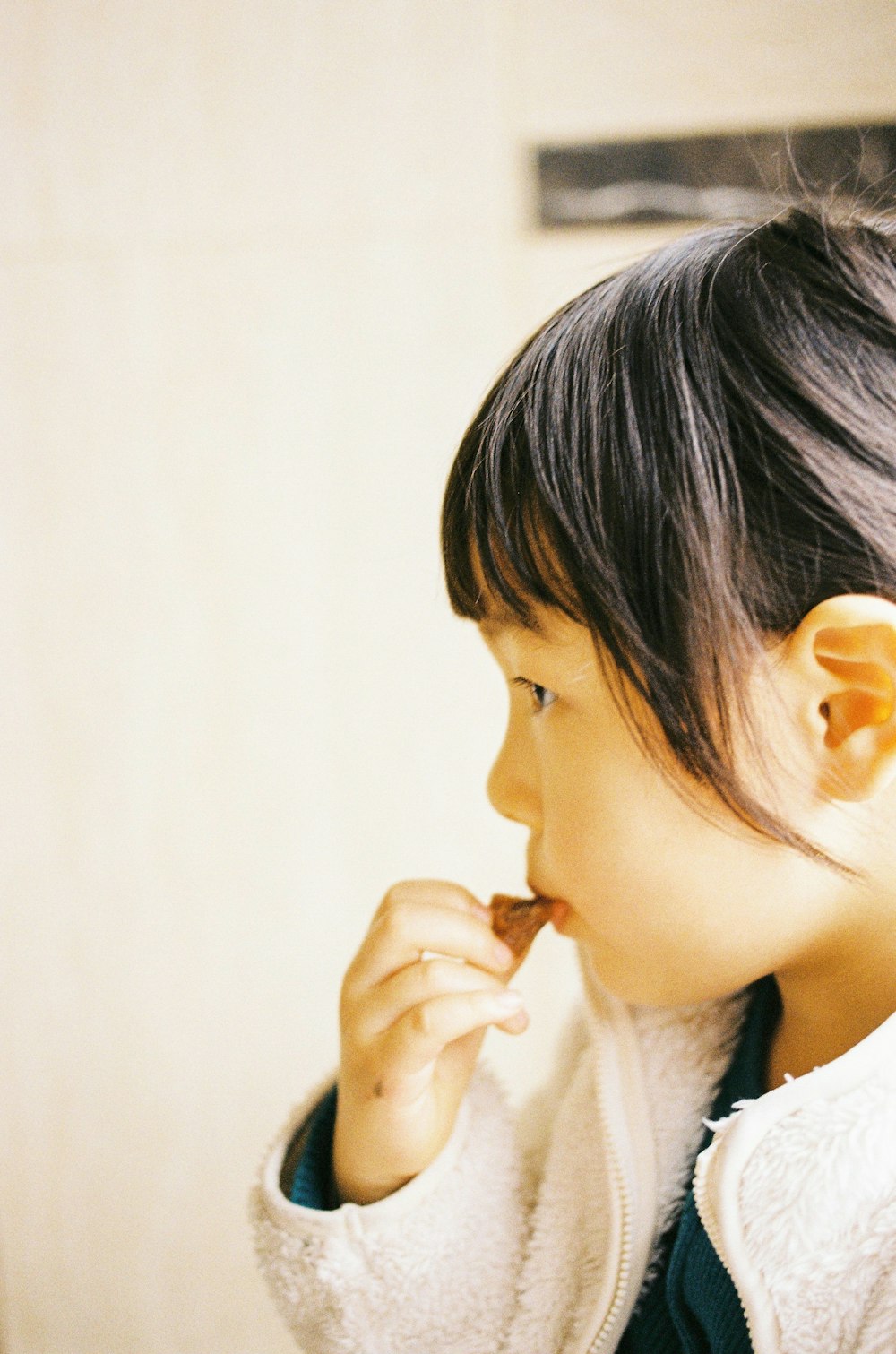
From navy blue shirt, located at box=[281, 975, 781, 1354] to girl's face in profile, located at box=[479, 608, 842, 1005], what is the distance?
0.38 ft

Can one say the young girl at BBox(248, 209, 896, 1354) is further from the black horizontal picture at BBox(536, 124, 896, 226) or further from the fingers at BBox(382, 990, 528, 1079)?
the black horizontal picture at BBox(536, 124, 896, 226)

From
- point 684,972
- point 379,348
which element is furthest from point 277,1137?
point 379,348

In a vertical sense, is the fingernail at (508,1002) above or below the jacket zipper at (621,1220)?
above

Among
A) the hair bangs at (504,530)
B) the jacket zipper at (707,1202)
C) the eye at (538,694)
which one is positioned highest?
the hair bangs at (504,530)

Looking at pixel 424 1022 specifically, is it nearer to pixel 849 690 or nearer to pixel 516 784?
pixel 516 784

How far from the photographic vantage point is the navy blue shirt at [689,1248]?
0.54 m

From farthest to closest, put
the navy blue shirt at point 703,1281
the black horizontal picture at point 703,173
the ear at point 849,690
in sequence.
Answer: the black horizontal picture at point 703,173, the navy blue shirt at point 703,1281, the ear at point 849,690

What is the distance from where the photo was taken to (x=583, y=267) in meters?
0.85

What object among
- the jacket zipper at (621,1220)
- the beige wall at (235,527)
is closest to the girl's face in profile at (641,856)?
the jacket zipper at (621,1220)

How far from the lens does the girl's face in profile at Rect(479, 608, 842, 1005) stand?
49 centimetres

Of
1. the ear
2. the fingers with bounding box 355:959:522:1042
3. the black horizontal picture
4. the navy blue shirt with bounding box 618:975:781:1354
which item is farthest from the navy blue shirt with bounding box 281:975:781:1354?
the black horizontal picture

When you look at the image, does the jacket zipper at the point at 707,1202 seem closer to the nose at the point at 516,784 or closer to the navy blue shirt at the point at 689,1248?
the navy blue shirt at the point at 689,1248

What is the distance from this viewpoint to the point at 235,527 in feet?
2.91

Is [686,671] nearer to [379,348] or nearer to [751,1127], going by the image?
[751,1127]
